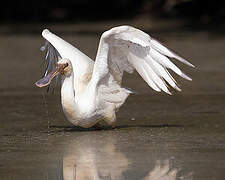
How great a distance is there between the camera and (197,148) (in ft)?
24.3

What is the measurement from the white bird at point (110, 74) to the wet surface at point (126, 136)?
0.91 ft

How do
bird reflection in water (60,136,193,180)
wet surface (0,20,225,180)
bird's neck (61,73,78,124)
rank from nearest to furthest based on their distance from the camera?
bird reflection in water (60,136,193,180)
wet surface (0,20,225,180)
bird's neck (61,73,78,124)

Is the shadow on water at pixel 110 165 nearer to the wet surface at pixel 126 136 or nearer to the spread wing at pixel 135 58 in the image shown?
the wet surface at pixel 126 136

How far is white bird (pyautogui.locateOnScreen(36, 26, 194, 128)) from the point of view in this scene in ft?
27.5

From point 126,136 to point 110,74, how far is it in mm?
946

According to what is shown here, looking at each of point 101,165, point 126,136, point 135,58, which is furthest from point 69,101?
point 101,165

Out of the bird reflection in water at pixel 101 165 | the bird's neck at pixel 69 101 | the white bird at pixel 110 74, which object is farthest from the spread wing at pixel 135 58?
the bird reflection in water at pixel 101 165

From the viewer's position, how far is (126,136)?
8.27 m

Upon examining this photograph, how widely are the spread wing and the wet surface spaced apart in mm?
615

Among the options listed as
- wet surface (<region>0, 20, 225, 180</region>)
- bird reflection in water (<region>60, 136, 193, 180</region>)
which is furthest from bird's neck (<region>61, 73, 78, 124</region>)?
bird reflection in water (<region>60, 136, 193, 180</region>)

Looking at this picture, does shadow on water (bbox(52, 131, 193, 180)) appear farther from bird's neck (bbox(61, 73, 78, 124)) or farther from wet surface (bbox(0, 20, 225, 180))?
bird's neck (bbox(61, 73, 78, 124))

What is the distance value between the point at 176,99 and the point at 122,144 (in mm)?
3336

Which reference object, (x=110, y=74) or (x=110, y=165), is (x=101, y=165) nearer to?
(x=110, y=165)

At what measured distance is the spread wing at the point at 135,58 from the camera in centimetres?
840
